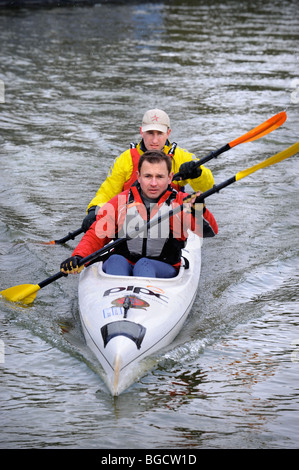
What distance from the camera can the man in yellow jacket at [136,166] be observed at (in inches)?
221

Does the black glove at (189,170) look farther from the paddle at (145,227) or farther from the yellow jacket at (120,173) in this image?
the paddle at (145,227)

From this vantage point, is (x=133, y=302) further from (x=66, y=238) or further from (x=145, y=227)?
(x=66, y=238)

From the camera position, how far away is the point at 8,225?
6.85m

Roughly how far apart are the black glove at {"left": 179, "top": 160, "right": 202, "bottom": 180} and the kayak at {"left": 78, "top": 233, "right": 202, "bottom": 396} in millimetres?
844

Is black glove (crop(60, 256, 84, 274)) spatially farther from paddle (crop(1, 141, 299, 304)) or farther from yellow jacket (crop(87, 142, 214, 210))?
yellow jacket (crop(87, 142, 214, 210))

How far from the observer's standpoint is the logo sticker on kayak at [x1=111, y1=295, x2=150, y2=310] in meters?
4.24

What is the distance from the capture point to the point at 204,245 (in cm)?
655

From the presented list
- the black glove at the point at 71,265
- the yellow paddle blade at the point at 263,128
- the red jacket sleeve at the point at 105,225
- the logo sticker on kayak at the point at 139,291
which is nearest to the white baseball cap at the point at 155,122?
the yellow paddle blade at the point at 263,128

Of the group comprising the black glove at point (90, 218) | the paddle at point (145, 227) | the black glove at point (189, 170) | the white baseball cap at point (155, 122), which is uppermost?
the white baseball cap at point (155, 122)

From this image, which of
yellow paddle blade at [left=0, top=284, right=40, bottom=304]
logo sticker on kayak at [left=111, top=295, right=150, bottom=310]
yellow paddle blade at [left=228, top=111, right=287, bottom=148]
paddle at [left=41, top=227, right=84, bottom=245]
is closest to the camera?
logo sticker on kayak at [left=111, top=295, right=150, bottom=310]

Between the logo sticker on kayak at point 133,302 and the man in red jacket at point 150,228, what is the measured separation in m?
0.34

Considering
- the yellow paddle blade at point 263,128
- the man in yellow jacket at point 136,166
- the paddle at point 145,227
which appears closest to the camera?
the paddle at point 145,227

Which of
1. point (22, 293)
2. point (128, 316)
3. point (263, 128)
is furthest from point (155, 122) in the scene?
point (128, 316)

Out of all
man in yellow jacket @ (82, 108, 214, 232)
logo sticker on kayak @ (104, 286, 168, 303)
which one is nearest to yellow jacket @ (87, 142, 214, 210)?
man in yellow jacket @ (82, 108, 214, 232)
